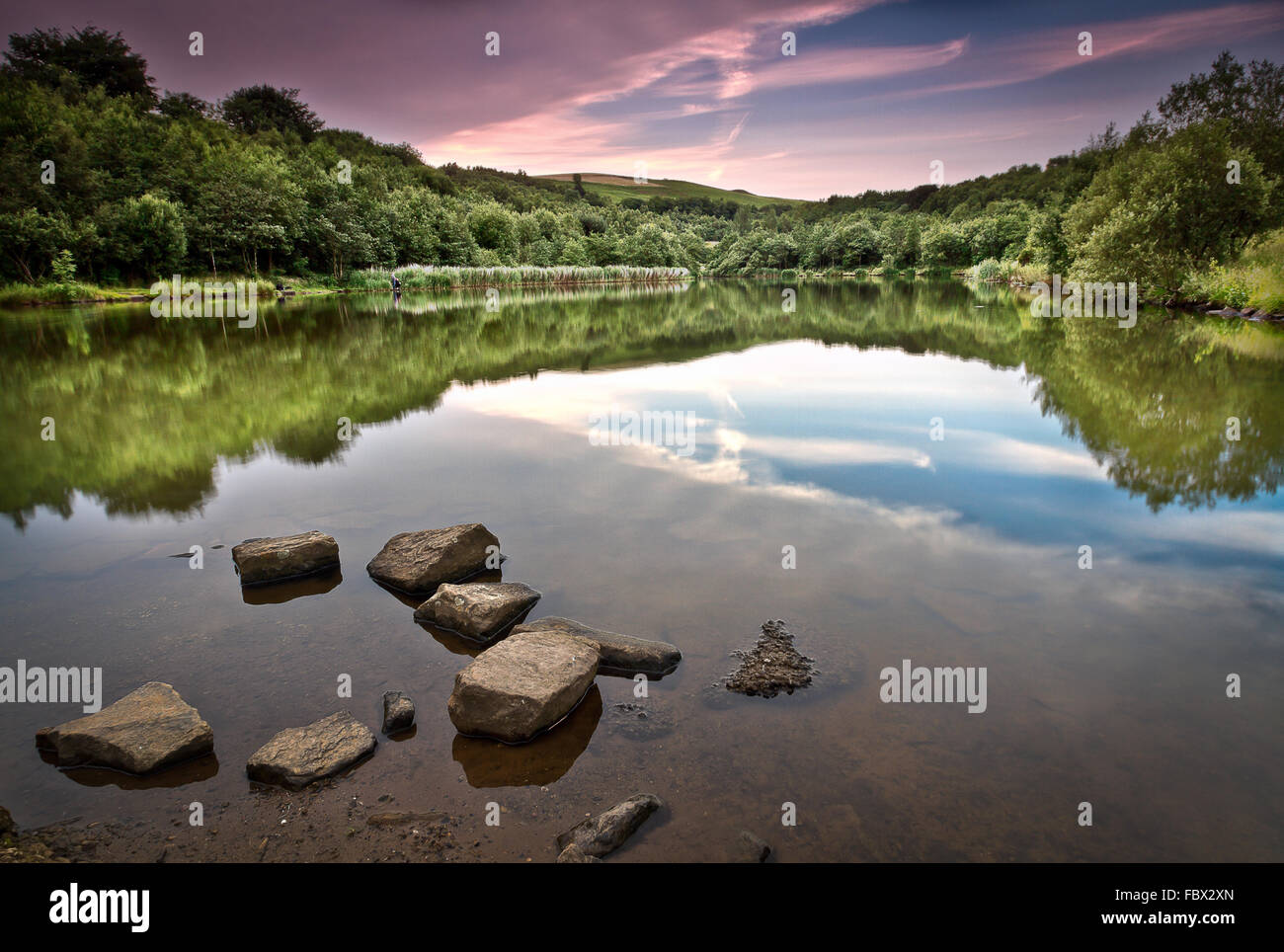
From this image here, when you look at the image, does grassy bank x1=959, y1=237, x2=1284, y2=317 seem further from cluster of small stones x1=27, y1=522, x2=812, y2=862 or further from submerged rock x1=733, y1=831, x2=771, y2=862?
submerged rock x1=733, y1=831, x2=771, y2=862

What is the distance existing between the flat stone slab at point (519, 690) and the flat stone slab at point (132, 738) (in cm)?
159

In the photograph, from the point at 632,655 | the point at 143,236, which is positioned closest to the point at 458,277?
the point at 143,236

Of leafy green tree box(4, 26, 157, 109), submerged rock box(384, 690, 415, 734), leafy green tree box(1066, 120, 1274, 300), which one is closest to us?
submerged rock box(384, 690, 415, 734)

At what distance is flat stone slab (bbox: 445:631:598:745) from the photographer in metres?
4.42

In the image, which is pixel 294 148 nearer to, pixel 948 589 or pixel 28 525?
pixel 28 525

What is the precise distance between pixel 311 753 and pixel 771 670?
3176mm

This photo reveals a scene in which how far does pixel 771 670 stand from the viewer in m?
5.07

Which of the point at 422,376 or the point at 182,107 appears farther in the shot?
the point at 182,107

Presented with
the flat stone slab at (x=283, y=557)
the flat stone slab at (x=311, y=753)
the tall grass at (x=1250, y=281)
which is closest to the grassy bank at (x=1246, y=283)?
the tall grass at (x=1250, y=281)

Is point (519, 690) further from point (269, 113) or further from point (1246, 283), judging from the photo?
point (269, 113)

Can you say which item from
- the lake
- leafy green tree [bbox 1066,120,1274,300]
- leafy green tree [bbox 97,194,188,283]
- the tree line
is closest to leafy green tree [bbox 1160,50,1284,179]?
the tree line

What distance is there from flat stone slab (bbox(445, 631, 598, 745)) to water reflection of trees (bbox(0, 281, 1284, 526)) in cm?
628

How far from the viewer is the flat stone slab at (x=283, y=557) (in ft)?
21.8
